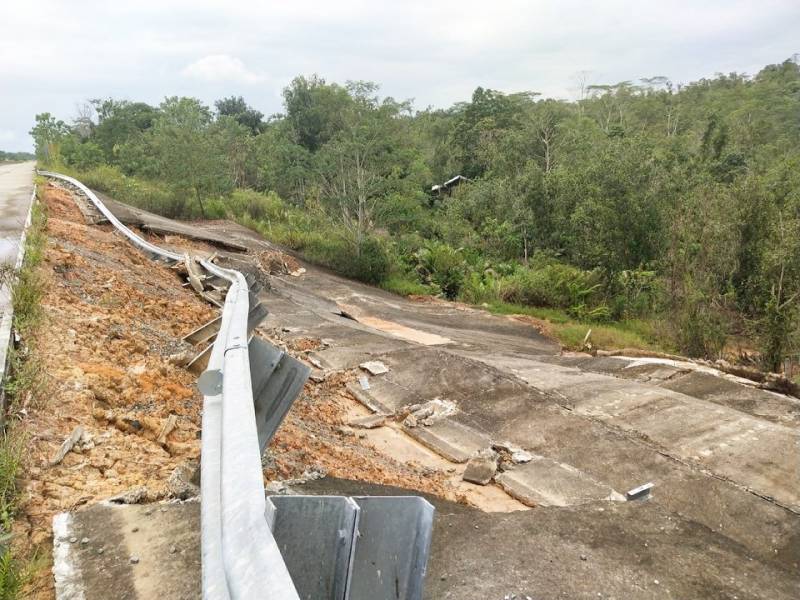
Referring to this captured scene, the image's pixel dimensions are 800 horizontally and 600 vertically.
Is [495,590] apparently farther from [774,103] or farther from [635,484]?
[774,103]

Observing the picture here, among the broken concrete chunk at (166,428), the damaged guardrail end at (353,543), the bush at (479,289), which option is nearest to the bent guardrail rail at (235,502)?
the damaged guardrail end at (353,543)

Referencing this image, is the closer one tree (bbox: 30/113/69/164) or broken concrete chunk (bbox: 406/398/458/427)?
broken concrete chunk (bbox: 406/398/458/427)

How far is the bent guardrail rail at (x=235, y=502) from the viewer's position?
1.26 m

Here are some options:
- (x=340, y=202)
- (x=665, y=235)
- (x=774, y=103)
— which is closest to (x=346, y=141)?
(x=340, y=202)

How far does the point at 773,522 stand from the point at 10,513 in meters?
6.51

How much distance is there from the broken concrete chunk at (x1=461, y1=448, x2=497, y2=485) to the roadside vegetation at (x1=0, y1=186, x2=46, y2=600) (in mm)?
4890

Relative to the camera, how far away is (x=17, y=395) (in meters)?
3.91

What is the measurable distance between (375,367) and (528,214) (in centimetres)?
1738

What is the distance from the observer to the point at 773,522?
18.8ft

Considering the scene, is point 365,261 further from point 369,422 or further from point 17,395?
point 17,395

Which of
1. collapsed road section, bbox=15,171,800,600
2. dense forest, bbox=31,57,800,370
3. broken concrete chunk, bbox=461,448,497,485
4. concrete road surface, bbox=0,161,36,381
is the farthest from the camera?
dense forest, bbox=31,57,800,370

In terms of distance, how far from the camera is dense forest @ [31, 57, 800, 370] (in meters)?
16.9

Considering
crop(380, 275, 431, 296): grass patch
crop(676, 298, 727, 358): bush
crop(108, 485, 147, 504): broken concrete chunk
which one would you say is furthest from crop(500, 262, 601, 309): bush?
crop(108, 485, 147, 504): broken concrete chunk

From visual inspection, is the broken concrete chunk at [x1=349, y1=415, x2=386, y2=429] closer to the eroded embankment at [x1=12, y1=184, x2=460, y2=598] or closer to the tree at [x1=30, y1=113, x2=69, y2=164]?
the eroded embankment at [x1=12, y1=184, x2=460, y2=598]
